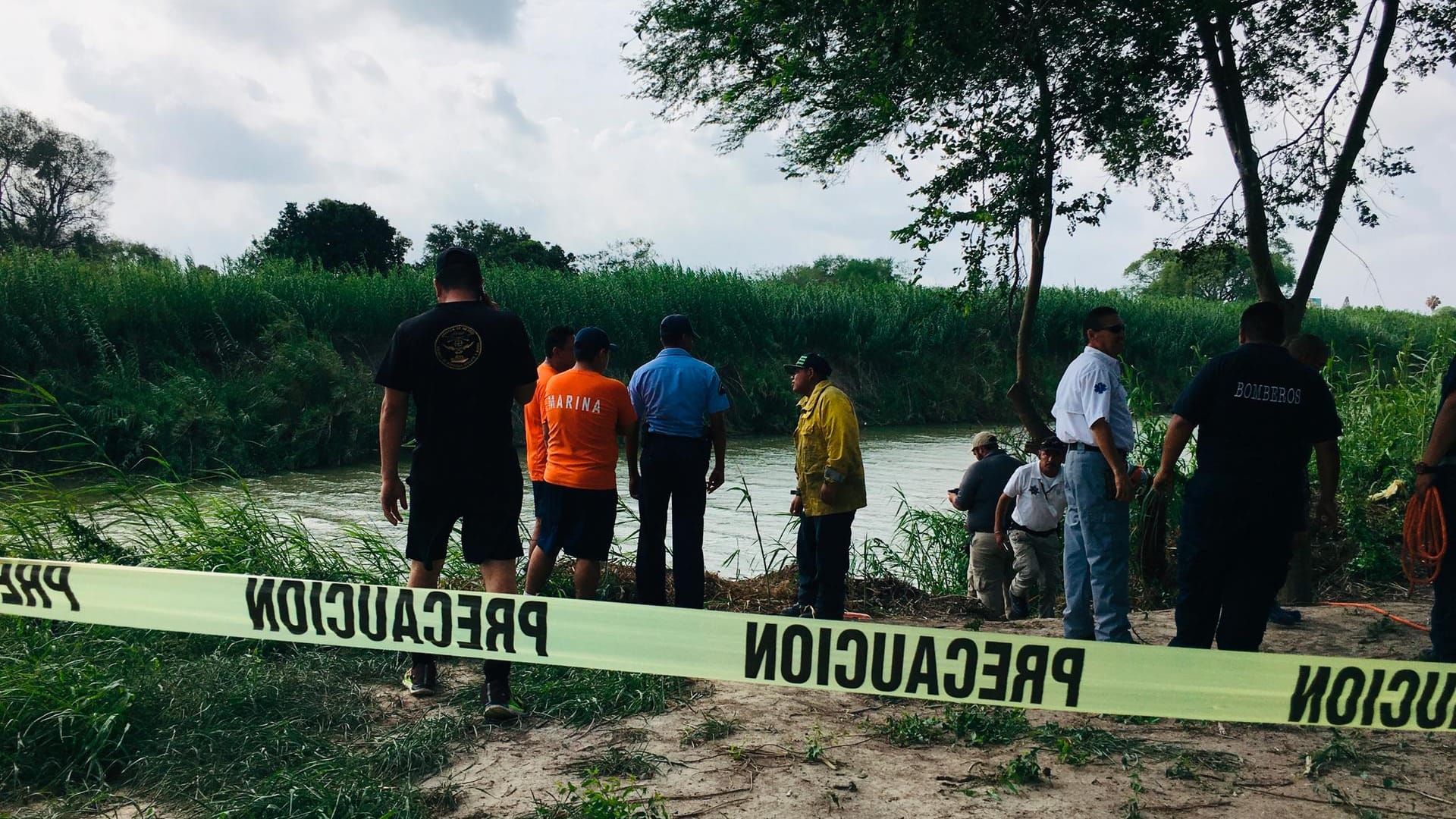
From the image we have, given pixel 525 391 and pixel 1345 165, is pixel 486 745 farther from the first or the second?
pixel 1345 165

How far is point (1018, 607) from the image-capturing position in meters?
7.84

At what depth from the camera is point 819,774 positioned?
3783 millimetres

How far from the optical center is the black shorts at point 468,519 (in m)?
4.46

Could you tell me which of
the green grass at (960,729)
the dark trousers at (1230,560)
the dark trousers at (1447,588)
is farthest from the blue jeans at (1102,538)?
the dark trousers at (1447,588)

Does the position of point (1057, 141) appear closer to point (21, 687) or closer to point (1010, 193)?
point (1010, 193)

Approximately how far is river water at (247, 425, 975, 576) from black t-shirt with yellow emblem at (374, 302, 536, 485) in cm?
271

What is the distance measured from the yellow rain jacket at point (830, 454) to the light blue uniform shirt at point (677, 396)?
1.77ft

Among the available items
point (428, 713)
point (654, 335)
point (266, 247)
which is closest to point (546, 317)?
point (654, 335)

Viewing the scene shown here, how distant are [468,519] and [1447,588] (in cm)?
420

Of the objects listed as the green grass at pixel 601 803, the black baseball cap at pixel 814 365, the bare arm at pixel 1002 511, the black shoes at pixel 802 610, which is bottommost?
the black shoes at pixel 802 610

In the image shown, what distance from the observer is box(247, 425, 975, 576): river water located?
10.2m

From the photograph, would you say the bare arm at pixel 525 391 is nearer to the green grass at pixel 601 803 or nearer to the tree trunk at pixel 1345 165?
the green grass at pixel 601 803

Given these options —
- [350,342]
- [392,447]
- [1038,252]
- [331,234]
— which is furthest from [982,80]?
[331,234]

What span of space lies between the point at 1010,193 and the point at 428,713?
170 inches
